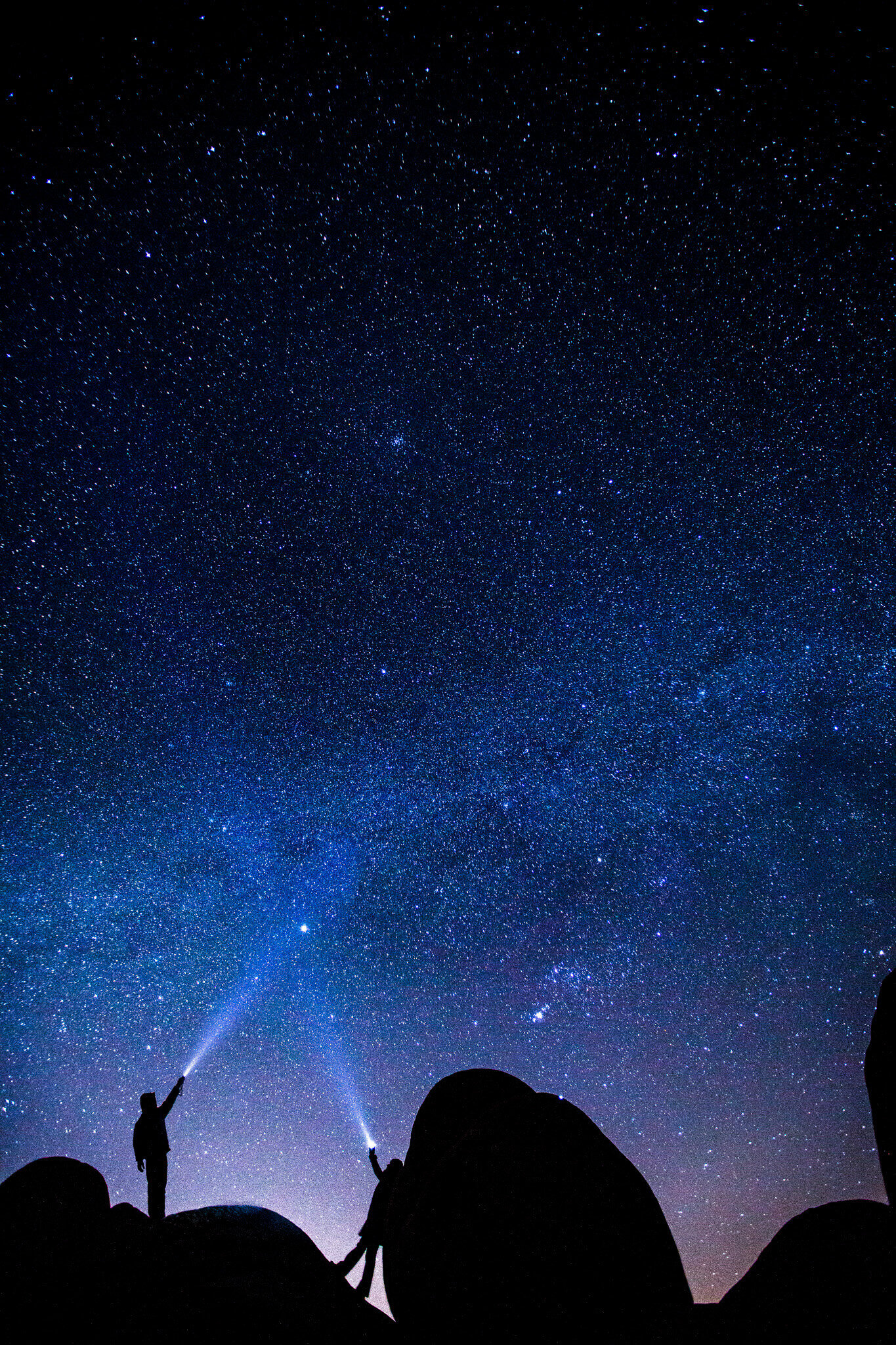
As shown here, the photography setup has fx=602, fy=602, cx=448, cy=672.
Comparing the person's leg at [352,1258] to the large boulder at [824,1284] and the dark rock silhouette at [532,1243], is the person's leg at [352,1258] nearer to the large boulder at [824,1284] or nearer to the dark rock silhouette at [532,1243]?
the dark rock silhouette at [532,1243]

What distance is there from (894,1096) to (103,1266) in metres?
4.08

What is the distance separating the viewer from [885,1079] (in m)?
2.37

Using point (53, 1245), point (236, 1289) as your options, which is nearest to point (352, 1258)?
point (236, 1289)

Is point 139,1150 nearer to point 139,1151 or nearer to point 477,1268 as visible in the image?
point 139,1151

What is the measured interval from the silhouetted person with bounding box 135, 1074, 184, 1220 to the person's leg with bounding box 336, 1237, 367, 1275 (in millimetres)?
3391

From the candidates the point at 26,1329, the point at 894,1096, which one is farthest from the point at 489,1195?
the point at 26,1329

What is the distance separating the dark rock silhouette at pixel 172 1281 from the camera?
2787mm

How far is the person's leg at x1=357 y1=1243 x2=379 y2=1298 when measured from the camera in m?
3.39

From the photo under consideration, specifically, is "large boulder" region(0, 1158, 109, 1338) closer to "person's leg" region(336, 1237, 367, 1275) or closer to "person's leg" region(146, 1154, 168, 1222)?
"person's leg" region(336, 1237, 367, 1275)

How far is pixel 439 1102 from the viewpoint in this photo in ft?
14.6

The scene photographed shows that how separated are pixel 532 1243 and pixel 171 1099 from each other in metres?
4.79

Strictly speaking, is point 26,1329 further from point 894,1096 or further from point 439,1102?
point 894,1096

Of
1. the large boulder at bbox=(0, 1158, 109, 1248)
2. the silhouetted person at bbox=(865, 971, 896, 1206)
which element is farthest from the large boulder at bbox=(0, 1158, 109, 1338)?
the silhouetted person at bbox=(865, 971, 896, 1206)

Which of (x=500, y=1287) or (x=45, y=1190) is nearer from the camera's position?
(x=500, y=1287)
